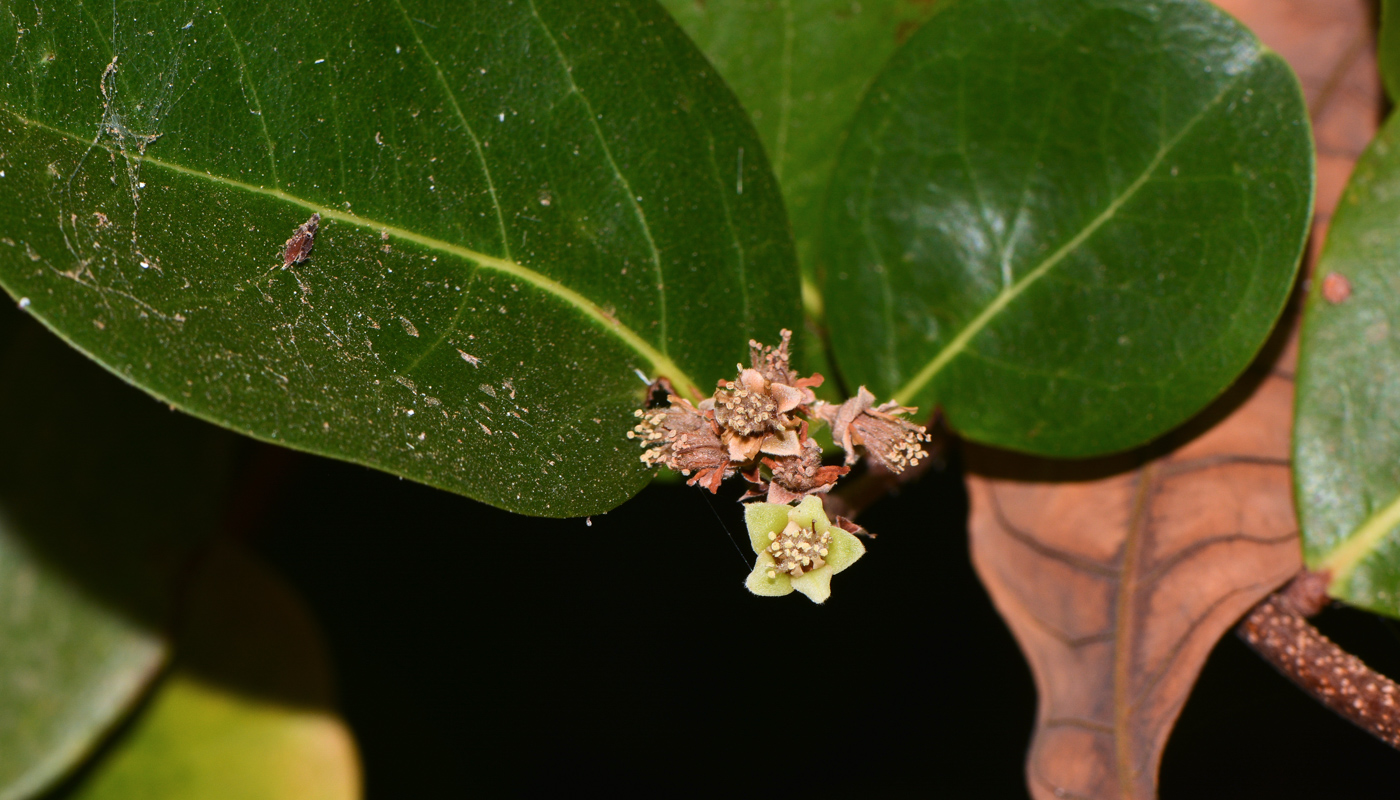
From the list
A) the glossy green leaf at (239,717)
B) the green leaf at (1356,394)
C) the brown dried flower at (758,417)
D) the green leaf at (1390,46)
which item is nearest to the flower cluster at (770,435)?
the brown dried flower at (758,417)

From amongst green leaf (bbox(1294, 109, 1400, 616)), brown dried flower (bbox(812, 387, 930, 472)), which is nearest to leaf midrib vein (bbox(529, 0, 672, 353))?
brown dried flower (bbox(812, 387, 930, 472))

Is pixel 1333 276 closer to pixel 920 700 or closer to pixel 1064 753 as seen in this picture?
pixel 1064 753

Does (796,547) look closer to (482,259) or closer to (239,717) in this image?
(482,259)

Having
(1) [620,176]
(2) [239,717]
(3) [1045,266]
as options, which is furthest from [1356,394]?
(2) [239,717]

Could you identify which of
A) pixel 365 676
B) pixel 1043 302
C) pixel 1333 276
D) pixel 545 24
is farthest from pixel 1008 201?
pixel 365 676

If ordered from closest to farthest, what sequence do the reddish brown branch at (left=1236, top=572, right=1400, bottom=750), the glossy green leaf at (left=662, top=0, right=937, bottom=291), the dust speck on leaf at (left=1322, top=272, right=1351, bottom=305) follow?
the reddish brown branch at (left=1236, top=572, right=1400, bottom=750) < the dust speck on leaf at (left=1322, top=272, right=1351, bottom=305) < the glossy green leaf at (left=662, top=0, right=937, bottom=291)

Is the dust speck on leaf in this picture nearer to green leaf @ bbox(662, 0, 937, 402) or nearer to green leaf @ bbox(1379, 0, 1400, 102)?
green leaf @ bbox(1379, 0, 1400, 102)

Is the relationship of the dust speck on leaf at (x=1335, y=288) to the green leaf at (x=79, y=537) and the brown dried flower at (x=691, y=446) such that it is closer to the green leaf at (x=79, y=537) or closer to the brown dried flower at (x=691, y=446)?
the brown dried flower at (x=691, y=446)
